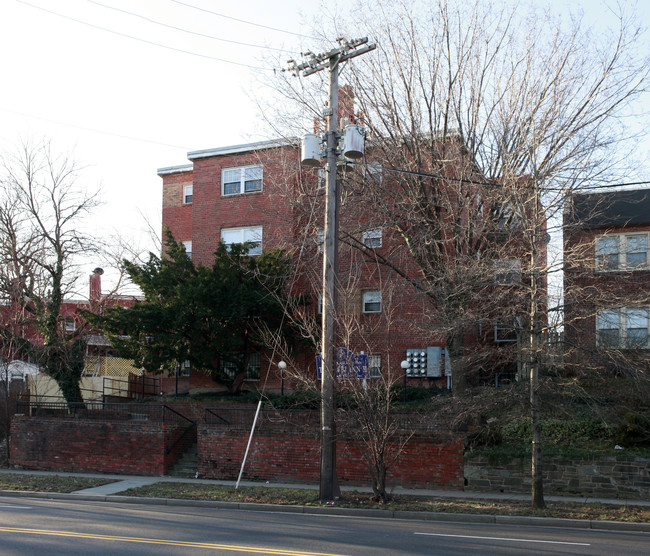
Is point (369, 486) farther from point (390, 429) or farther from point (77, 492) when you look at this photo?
point (77, 492)

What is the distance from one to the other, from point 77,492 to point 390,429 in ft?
27.8

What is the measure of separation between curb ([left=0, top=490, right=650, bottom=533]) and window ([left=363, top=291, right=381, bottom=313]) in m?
12.7

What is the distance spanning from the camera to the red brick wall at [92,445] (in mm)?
20469

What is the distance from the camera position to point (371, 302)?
88.2 ft

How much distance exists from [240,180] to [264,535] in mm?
21285

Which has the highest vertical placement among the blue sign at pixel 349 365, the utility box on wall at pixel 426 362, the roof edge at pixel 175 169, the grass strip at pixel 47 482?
the roof edge at pixel 175 169

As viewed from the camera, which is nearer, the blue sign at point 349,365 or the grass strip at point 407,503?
the grass strip at point 407,503

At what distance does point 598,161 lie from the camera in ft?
58.3

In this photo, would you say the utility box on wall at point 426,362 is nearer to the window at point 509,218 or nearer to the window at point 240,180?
the window at point 509,218

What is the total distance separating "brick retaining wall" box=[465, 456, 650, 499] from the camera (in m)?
15.9

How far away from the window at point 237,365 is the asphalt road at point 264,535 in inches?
444

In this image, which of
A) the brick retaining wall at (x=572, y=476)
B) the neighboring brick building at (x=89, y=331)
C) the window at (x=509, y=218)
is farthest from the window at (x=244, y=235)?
the brick retaining wall at (x=572, y=476)

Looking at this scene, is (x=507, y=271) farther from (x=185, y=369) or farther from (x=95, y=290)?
(x=95, y=290)

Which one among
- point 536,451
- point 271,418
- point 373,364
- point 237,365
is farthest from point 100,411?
point 536,451
